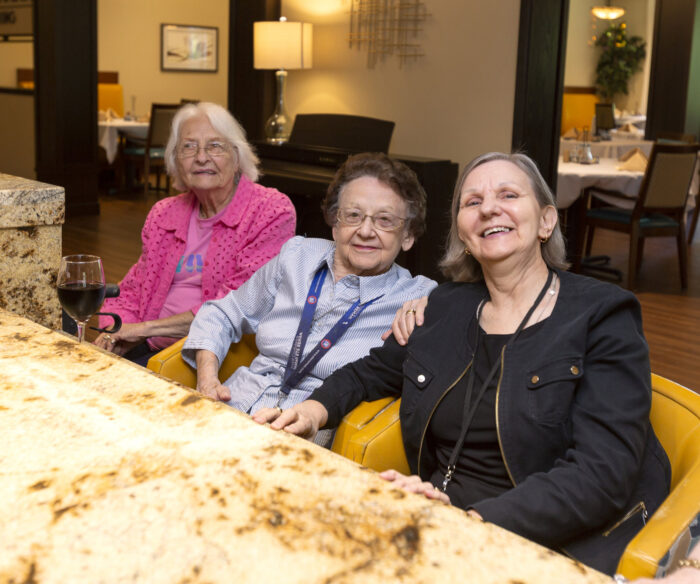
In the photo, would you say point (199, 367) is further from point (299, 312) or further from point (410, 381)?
point (410, 381)

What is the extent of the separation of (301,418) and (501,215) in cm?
59

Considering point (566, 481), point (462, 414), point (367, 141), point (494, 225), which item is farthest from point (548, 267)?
point (367, 141)

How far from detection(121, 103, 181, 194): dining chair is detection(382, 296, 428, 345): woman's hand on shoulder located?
7.02 meters

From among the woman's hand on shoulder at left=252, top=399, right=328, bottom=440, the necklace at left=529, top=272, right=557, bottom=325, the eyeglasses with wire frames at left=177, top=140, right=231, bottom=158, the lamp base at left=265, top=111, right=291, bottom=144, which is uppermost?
the lamp base at left=265, top=111, right=291, bottom=144

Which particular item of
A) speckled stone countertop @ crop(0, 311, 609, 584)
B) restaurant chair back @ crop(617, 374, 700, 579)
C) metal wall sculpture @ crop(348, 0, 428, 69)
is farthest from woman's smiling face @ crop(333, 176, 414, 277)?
metal wall sculpture @ crop(348, 0, 428, 69)

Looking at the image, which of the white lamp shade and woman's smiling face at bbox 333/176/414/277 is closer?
woman's smiling face at bbox 333/176/414/277

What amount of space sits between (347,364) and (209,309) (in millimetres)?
483

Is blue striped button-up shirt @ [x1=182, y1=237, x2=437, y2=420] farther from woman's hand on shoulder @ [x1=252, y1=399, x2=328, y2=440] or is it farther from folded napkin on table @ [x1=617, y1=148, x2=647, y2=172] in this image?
folded napkin on table @ [x1=617, y1=148, x2=647, y2=172]

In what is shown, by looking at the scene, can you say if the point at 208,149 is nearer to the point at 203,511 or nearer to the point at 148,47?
the point at 203,511

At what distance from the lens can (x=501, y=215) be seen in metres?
1.69

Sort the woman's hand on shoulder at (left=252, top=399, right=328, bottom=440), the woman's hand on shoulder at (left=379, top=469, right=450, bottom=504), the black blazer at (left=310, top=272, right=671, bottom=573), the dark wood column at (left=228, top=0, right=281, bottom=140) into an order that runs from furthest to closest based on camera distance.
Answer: the dark wood column at (left=228, top=0, right=281, bottom=140) < the woman's hand on shoulder at (left=252, top=399, right=328, bottom=440) < the black blazer at (left=310, top=272, right=671, bottom=573) < the woman's hand on shoulder at (left=379, top=469, right=450, bottom=504)

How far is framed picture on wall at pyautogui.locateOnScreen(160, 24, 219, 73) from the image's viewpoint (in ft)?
38.2

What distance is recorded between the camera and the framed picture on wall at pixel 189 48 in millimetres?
11656

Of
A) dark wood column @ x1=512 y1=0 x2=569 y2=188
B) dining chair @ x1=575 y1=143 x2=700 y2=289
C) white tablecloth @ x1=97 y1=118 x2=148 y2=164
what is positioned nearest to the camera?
dark wood column @ x1=512 y1=0 x2=569 y2=188
